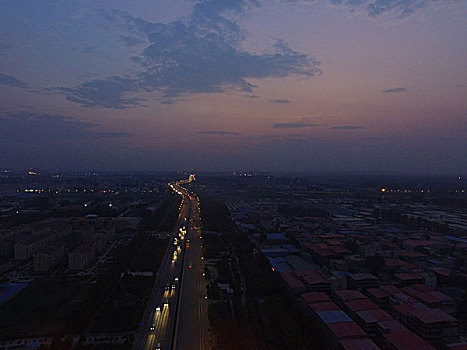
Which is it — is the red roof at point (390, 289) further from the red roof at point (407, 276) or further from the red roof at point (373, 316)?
the red roof at point (373, 316)

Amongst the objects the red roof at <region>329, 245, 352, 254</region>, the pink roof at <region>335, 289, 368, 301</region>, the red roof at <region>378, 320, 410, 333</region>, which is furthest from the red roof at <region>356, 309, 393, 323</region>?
the red roof at <region>329, 245, 352, 254</region>

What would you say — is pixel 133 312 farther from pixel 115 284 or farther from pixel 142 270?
pixel 142 270

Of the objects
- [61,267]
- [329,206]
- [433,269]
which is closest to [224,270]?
[61,267]

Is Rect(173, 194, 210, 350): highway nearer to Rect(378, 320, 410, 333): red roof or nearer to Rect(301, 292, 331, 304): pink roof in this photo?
Rect(301, 292, 331, 304): pink roof

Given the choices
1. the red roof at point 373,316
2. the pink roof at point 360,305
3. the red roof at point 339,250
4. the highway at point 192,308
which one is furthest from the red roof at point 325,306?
the red roof at point 339,250

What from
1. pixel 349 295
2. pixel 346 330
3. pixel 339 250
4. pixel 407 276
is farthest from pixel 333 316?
pixel 339 250

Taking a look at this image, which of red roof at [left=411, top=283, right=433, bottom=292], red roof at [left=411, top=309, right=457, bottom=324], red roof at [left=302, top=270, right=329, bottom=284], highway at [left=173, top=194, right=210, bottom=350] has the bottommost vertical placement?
highway at [left=173, top=194, right=210, bottom=350]
